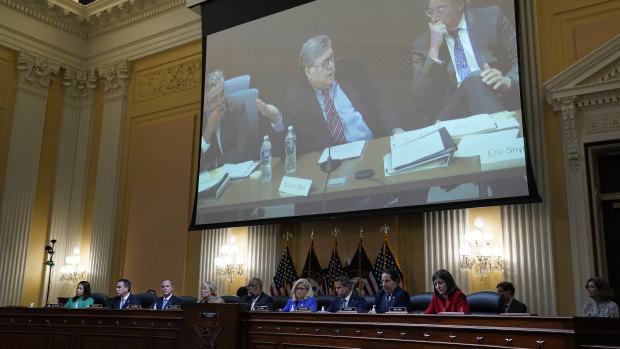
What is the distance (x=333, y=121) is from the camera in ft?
28.1

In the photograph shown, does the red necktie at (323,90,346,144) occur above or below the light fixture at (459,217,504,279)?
above

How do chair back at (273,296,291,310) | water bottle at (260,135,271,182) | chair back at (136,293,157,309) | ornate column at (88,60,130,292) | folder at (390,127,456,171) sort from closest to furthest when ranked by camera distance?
folder at (390,127,456,171) → chair back at (273,296,291,310) → chair back at (136,293,157,309) → water bottle at (260,135,271,182) → ornate column at (88,60,130,292)

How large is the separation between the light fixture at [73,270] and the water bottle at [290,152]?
203 inches

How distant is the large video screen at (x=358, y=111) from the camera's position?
23.8ft

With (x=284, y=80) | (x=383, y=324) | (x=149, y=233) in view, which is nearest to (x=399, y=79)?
(x=284, y=80)

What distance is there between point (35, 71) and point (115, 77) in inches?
57.7

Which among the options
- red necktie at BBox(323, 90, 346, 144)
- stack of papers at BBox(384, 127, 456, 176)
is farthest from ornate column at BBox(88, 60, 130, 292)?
stack of papers at BBox(384, 127, 456, 176)

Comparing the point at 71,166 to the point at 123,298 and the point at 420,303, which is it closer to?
the point at 123,298

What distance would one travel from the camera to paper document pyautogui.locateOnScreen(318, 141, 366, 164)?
26.9ft

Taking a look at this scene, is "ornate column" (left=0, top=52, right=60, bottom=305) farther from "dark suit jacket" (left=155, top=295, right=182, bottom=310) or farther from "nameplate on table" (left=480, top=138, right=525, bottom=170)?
"nameplate on table" (left=480, top=138, right=525, bottom=170)

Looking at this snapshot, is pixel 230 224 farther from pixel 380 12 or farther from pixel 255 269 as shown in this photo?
pixel 380 12

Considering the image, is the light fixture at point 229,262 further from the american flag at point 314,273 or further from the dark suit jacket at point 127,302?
the dark suit jacket at point 127,302

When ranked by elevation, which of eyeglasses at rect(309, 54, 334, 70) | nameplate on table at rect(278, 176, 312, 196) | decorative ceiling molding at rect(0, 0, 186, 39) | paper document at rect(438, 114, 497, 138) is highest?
decorative ceiling molding at rect(0, 0, 186, 39)

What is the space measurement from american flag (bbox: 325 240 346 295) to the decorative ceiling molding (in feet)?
19.2
